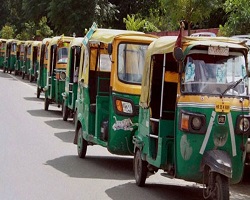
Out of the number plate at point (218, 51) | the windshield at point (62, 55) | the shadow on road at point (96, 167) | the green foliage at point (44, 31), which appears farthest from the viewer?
the green foliage at point (44, 31)

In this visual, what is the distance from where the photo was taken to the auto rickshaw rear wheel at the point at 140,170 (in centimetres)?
1120

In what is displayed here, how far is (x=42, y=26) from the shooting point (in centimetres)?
6391

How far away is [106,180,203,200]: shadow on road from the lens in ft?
34.8

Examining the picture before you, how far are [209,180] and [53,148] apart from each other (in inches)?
260

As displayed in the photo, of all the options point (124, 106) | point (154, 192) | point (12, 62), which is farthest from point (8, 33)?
point (154, 192)

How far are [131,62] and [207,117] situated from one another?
4027 mm

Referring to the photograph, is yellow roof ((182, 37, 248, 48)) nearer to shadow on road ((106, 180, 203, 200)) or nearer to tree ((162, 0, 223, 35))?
shadow on road ((106, 180, 203, 200))

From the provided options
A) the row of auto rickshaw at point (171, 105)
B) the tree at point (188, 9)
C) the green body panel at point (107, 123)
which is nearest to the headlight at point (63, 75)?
the tree at point (188, 9)

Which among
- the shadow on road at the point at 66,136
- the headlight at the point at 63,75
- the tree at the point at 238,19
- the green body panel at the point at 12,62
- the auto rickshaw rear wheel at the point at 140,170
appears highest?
the tree at the point at 238,19

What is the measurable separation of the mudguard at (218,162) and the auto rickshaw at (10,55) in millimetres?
40333

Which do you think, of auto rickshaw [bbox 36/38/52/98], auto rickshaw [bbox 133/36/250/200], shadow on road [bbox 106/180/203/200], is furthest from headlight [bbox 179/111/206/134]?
auto rickshaw [bbox 36/38/52/98]

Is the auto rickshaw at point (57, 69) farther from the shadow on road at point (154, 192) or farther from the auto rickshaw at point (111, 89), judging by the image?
the shadow on road at point (154, 192)

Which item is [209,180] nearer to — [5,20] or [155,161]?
[155,161]

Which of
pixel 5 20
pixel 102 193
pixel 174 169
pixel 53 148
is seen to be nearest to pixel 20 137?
pixel 53 148
